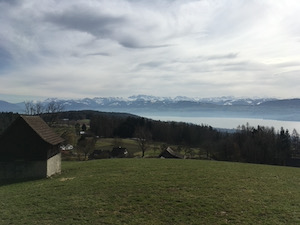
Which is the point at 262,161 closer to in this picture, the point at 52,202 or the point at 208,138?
the point at 208,138

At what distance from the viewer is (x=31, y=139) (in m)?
22.2

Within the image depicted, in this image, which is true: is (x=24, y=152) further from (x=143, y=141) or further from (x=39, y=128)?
(x=143, y=141)

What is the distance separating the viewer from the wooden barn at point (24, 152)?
21.8 metres

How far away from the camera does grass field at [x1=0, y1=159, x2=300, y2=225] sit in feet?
36.1

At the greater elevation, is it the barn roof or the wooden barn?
the barn roof

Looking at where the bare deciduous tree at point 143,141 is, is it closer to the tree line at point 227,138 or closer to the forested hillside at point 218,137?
the forested hillside at point 218,137

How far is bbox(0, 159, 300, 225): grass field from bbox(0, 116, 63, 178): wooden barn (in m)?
3.25

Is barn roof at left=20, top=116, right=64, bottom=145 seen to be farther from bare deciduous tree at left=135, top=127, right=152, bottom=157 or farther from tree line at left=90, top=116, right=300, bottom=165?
tree line at left=90, top=116, right=300, bottom=165

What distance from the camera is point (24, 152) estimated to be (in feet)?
72.0

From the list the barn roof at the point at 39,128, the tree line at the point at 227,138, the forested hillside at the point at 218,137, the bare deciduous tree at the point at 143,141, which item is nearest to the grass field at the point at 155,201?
the barn roof at the point at 39,128

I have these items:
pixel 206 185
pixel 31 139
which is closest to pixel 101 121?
pixel 31 139

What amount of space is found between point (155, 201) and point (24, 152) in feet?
45.1

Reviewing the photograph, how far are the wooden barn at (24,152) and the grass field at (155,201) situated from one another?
3.25 meters

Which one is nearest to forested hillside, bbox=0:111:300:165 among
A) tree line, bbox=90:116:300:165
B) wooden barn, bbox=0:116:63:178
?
tree line, bbox=90:116:300:165
